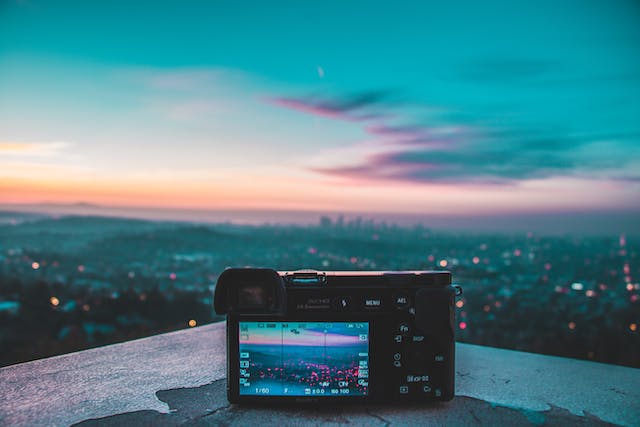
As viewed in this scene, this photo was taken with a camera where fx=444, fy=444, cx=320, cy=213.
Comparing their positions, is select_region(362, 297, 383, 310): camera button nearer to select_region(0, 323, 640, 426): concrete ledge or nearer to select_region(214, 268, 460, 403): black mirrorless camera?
select_region(214, 268, 460, 403): black mirrorless camera

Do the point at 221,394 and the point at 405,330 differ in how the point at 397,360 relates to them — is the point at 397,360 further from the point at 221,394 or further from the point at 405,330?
the point at 221,394

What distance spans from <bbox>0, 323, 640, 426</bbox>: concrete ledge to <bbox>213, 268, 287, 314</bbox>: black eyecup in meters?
0.34

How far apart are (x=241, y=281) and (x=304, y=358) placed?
298 mm

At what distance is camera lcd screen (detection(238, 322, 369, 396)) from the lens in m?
1.29

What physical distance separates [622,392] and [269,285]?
1356 millimetres

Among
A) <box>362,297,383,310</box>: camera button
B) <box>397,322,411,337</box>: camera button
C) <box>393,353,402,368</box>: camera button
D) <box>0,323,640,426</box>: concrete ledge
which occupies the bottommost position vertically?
<box>0,323,640,426</box>: concrete ledge

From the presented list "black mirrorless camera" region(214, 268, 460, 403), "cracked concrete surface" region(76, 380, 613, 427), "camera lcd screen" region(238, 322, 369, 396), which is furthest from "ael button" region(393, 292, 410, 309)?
"cracked concrete surface" region(76, 380, 613, 427)

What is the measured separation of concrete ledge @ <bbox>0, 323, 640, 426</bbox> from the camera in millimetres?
1320

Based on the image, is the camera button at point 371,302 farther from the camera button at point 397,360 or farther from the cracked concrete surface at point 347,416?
the cracked concrete surface at point 347,416

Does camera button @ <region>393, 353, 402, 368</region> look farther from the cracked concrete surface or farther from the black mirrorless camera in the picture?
the cracked concrete surface

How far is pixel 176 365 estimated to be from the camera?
5.98ft

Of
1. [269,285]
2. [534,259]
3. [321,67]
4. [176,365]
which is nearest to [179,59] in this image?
[321,67]

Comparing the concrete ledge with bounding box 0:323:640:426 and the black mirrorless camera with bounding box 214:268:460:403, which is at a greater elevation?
the black mirrorless camera with bounding box 214:268:460:403

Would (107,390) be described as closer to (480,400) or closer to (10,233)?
(480,400)
